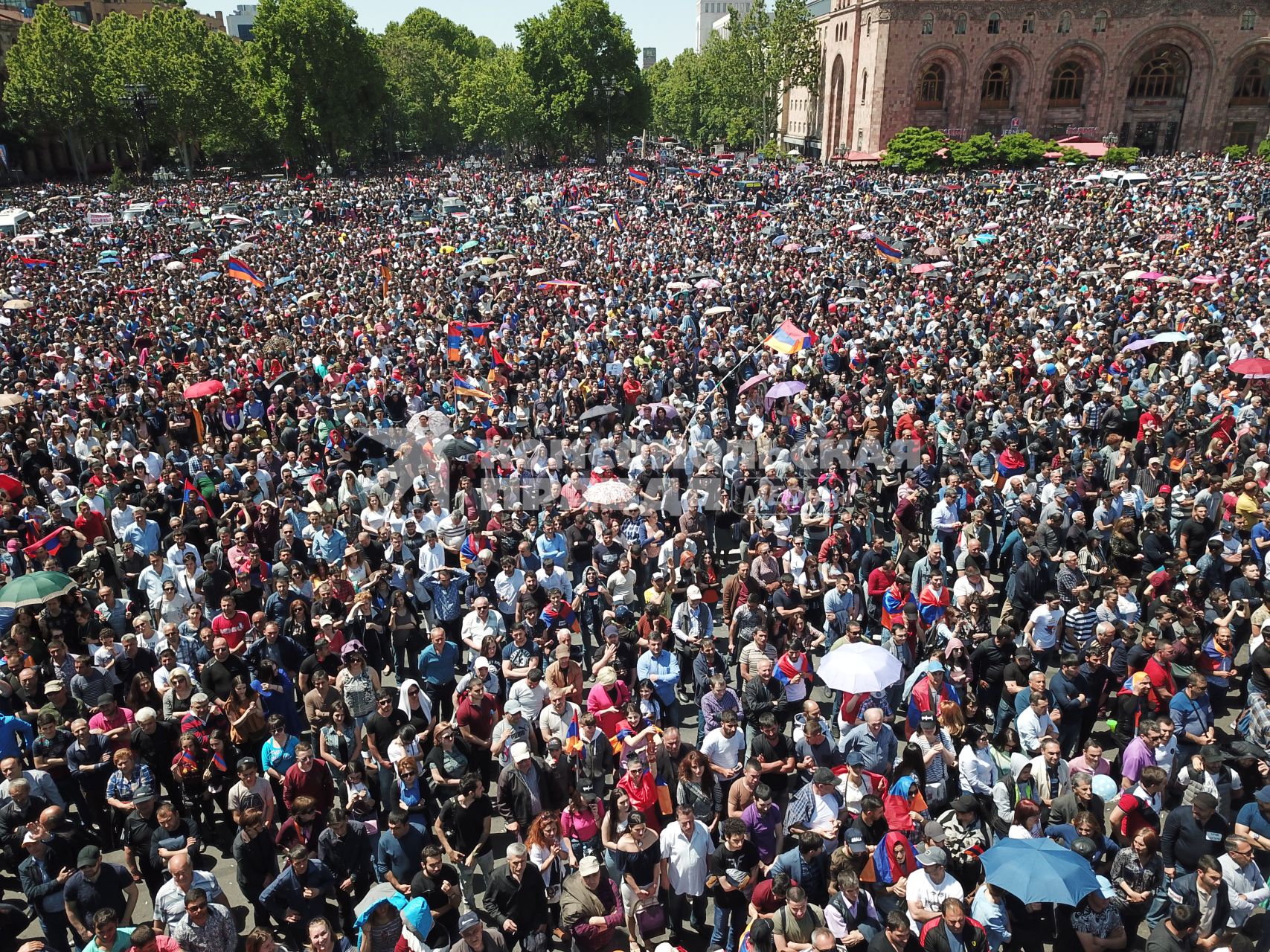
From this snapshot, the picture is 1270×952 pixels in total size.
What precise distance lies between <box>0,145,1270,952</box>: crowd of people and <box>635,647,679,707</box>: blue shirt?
0.14ft

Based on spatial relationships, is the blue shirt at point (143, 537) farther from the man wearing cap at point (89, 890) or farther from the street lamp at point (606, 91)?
the street lamp at point (606, 91)

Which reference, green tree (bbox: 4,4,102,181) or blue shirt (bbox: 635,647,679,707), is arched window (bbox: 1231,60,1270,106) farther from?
green tree (bbox: 4,4,102,181)

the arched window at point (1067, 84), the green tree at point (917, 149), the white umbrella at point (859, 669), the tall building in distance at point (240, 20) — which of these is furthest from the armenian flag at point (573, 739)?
the tall building in distance at point (240, 20)

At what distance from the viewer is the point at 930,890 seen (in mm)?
4871

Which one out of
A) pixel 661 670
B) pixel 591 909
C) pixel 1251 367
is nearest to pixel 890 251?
pixel 1251 367

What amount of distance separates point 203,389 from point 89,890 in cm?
954

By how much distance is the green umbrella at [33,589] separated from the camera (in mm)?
7547

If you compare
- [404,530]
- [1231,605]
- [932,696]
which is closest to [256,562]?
[404,530]

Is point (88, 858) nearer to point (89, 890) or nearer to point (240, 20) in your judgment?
point (89, 890)

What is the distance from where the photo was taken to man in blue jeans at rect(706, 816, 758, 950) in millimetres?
5246

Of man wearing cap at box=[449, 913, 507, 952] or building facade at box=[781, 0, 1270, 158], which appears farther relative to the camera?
building facade at box=[781, 0, 1270, 158]

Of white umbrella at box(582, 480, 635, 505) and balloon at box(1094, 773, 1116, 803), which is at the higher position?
white umbrella at box(582, 480, 635, 505)

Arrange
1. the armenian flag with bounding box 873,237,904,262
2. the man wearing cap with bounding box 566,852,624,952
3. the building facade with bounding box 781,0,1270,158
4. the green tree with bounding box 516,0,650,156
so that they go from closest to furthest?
1. the man wearing cap with bounding box 566,852,624,952
2. the armenian flag with bounding box 873,237,904,262
3. the building facade with bounding box 781,0,1270,158
4. the green tree with bounding box 516,0,650,156

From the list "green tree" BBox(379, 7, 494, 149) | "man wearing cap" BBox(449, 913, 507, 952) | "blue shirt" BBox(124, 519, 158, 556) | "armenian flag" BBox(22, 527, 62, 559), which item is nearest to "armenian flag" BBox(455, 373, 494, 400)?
"blue shirt" BBox(124, 519, 158, 556)
